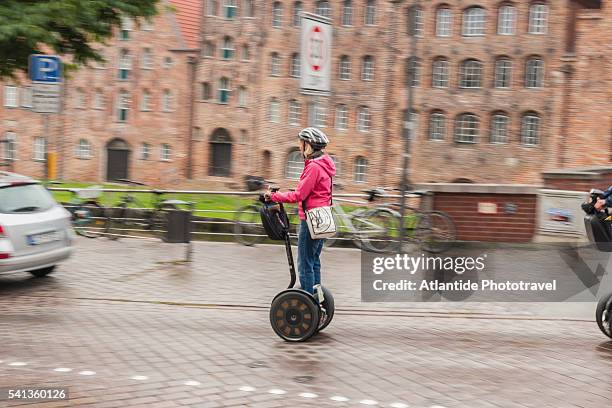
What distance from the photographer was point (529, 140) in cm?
4659

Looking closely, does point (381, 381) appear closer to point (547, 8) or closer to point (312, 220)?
point (312, 220)

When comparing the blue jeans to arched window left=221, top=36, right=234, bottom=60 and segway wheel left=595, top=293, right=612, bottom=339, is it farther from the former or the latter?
arched window left=221, top=36, right=234, bottom=60

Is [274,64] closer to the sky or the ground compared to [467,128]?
closer to the sky

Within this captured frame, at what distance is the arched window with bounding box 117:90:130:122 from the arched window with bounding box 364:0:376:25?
16.6 meters

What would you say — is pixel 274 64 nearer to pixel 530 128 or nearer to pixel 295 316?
pixel 530 128

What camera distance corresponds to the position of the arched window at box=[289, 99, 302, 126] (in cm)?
5181

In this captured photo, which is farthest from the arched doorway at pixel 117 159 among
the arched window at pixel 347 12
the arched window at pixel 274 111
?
the arched window at pixel 347 12

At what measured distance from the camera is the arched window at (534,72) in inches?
1826

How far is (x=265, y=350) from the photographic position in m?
7.34

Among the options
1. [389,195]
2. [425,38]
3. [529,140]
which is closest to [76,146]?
[425,38]

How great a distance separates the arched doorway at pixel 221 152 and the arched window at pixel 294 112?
166 inches

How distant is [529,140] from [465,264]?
127ft

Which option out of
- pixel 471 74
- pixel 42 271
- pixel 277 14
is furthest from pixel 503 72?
pixel 42 271

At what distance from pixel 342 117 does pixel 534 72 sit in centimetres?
1145
